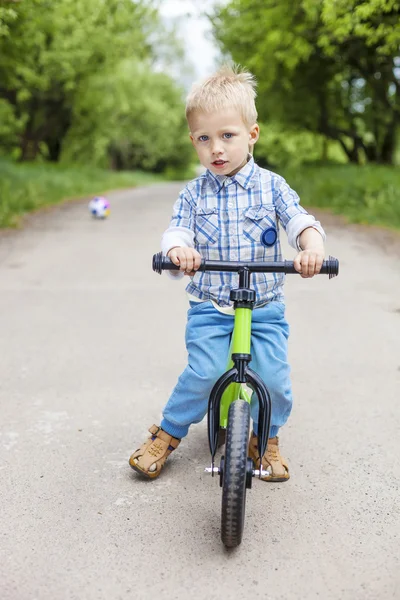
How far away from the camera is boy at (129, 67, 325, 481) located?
2.56m

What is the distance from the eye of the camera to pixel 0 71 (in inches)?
692

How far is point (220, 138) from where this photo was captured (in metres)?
2.55

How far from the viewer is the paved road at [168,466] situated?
7.30 ft

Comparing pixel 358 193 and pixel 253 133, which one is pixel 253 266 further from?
pixel 358 193

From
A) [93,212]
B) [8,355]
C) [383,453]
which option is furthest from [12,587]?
[93,212]

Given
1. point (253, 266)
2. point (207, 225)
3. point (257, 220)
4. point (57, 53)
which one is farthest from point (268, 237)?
point (57, 53)

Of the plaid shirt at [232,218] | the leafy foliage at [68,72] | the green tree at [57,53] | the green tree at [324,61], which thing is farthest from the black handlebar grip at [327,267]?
the green tree at [57,53]

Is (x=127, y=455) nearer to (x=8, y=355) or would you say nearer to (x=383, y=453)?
(x=383, y=453)

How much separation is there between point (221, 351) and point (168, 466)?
676 millimetres

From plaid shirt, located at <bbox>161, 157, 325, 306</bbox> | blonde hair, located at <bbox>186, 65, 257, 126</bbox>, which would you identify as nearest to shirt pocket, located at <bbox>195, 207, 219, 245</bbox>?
plaid shirt, located at <bbox>161, 157, 325, 306</bbox>

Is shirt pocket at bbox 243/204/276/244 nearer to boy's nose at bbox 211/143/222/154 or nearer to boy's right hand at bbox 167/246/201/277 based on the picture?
boy's nose at bbox 211/143/222/154

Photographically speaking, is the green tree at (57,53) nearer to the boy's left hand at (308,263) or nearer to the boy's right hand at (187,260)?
the boy's right hand at (187,260)

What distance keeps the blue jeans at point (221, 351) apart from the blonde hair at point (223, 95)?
0.72 metres

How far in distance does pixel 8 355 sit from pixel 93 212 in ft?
28.1
